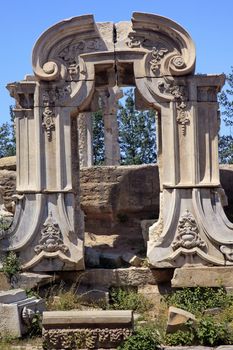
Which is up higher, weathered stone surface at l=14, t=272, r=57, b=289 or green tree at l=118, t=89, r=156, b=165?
green tree at l=118, t=89, r=156, b=165

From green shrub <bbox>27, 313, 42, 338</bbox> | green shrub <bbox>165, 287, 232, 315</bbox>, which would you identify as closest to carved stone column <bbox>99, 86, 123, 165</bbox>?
green shrub <bbox>165, 287, 232, 315</bbox>

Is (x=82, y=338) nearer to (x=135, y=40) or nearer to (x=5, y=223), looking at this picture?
(x=5, y=223)

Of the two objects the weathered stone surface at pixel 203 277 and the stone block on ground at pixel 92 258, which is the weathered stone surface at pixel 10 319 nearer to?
the weathered stone surface at pixel 203 277

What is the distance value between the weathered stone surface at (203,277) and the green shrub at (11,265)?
2765 mm

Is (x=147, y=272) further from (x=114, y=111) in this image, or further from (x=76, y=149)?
(x=114, y=111)

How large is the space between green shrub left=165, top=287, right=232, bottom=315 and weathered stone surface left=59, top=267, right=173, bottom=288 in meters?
0.49

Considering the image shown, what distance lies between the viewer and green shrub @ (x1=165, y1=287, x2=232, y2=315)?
12430mm

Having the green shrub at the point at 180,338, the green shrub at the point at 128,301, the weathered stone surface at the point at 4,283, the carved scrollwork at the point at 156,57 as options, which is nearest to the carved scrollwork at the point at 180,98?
the carved scrollwork at the point at 156,57

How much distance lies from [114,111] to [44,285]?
1498 centimetres

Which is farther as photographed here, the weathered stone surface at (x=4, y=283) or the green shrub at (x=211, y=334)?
the weathered stone surface at (x=4, y=283)

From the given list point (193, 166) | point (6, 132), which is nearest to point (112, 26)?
point (193, 166)

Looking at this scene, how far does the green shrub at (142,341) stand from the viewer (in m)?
9.56

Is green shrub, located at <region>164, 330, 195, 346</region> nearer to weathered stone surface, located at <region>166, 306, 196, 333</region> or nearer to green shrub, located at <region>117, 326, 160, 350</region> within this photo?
weathered stone surface, located at <region>166, 306, 196, 333</region>

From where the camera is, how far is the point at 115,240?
1603 cm
